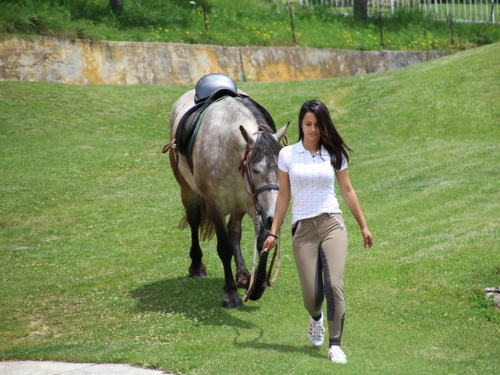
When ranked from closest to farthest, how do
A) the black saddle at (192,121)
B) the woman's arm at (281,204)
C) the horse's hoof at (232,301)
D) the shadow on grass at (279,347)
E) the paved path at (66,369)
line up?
the paved path at (66,369) < the woman's arm at (281,204) < the shadow on grass at (279,347) < the horse's hoof at (232,301) < the black saddle at (192,121)

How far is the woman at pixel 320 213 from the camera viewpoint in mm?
6012

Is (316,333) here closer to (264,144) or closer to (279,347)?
(279,347)

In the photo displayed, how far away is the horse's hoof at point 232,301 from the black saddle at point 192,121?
1864 millimetres

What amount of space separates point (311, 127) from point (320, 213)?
70cm

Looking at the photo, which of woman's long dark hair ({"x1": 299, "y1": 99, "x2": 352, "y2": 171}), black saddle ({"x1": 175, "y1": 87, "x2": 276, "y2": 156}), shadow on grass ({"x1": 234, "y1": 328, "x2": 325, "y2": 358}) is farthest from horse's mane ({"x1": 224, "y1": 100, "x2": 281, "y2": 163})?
shadow on grass ({"x1": 234, "y1": 328, "x2": 325, "y2": 358})

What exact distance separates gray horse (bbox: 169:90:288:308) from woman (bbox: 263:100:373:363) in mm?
1133

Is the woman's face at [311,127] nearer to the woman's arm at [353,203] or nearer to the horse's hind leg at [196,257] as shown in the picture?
the woman's arm at [353,203]

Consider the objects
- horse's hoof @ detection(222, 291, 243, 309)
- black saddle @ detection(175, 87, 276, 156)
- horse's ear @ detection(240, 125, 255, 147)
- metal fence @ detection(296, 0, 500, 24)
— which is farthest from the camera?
metal fence @ detection(296, 0, 500, 24)

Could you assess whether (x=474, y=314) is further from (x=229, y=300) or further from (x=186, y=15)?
(x=186, y=15)

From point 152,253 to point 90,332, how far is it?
3657mm

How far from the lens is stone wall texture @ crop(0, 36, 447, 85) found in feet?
65.9

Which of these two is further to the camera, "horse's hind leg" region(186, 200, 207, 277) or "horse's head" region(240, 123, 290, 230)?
"horse's hind leg" region(186, 200, 207, 277)

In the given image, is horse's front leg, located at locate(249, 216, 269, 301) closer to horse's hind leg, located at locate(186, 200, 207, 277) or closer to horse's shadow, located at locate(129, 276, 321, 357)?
horse's shadow, located at locate(129, 276, 321, 357)

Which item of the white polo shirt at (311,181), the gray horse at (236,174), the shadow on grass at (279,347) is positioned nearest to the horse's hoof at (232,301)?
the gray horse at (236,174)
